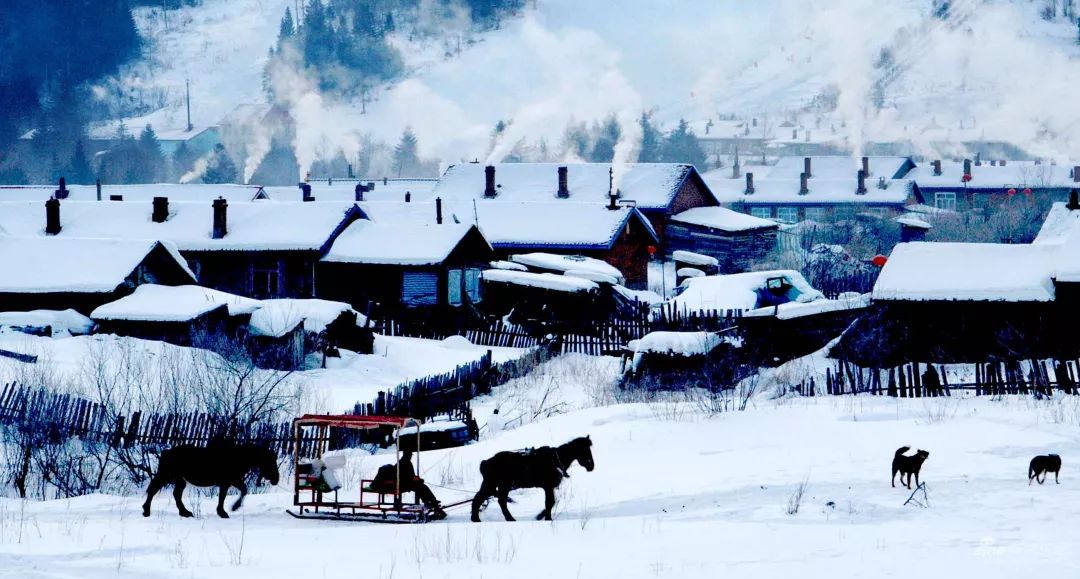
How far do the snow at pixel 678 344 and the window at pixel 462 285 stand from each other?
11.5m

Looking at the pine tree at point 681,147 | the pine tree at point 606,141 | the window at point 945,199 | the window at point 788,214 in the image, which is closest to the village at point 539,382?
the window at point 788,214

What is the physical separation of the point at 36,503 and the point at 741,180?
70427 millimetres

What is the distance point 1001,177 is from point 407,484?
80.7m

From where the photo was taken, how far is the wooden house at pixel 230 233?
1499 inches

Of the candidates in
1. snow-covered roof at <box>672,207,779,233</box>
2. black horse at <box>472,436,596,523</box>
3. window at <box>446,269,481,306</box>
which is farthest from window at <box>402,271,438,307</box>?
black horse at <box>472,436,596,523</box>

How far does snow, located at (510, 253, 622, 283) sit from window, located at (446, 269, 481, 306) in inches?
63.5

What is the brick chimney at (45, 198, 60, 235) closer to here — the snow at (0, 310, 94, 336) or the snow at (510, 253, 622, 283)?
the snow at (0, 310, 94, 336)

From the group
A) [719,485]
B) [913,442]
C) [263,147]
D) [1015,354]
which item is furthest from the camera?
[263,147]

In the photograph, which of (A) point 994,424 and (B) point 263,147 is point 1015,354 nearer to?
(A) point 994,424

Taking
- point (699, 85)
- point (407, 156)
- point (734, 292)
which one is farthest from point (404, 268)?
point (699, 85)

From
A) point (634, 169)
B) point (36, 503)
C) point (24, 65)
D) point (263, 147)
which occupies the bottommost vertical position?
point (36, 503)

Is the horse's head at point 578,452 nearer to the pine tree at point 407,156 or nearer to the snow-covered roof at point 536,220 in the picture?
the snow-covered roof at point 536,220

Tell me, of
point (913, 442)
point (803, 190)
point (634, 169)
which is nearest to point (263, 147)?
point (803, 190)

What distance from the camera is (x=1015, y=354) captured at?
25.8 metres
